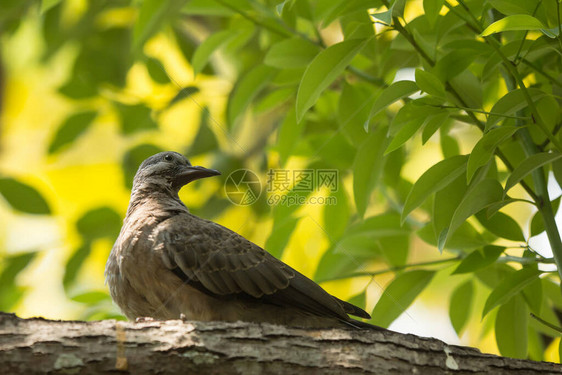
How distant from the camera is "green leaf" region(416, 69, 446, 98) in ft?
8.30

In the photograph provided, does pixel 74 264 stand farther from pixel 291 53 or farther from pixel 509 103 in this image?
pixel 509 103

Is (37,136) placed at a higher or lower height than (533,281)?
higher

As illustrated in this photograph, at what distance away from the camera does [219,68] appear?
498cm

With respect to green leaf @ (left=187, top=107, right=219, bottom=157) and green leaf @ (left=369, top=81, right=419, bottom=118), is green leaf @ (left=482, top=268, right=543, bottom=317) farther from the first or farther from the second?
green leaf @ (left=187, top=107, right=219, bottom=157)

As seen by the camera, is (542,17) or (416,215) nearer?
(542,17)

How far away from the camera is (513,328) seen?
9.91ft

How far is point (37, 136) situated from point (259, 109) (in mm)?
4208

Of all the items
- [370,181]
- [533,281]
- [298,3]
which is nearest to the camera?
[533,281]

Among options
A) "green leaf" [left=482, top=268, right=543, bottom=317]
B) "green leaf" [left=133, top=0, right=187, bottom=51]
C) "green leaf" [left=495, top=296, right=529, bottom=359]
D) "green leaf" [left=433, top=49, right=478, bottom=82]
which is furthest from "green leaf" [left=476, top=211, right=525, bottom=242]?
"green leaf" [left=133, top=0, right=187, bottom=51]

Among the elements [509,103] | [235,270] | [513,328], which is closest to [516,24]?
[509,103]

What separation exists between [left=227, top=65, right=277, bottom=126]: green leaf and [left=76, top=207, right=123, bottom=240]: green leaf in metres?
1.00

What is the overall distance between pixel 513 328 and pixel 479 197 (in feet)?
2.61

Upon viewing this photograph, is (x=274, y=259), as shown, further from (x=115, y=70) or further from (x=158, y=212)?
(x=115, y=70)

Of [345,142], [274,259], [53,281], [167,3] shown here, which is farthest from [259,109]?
[53,281]
